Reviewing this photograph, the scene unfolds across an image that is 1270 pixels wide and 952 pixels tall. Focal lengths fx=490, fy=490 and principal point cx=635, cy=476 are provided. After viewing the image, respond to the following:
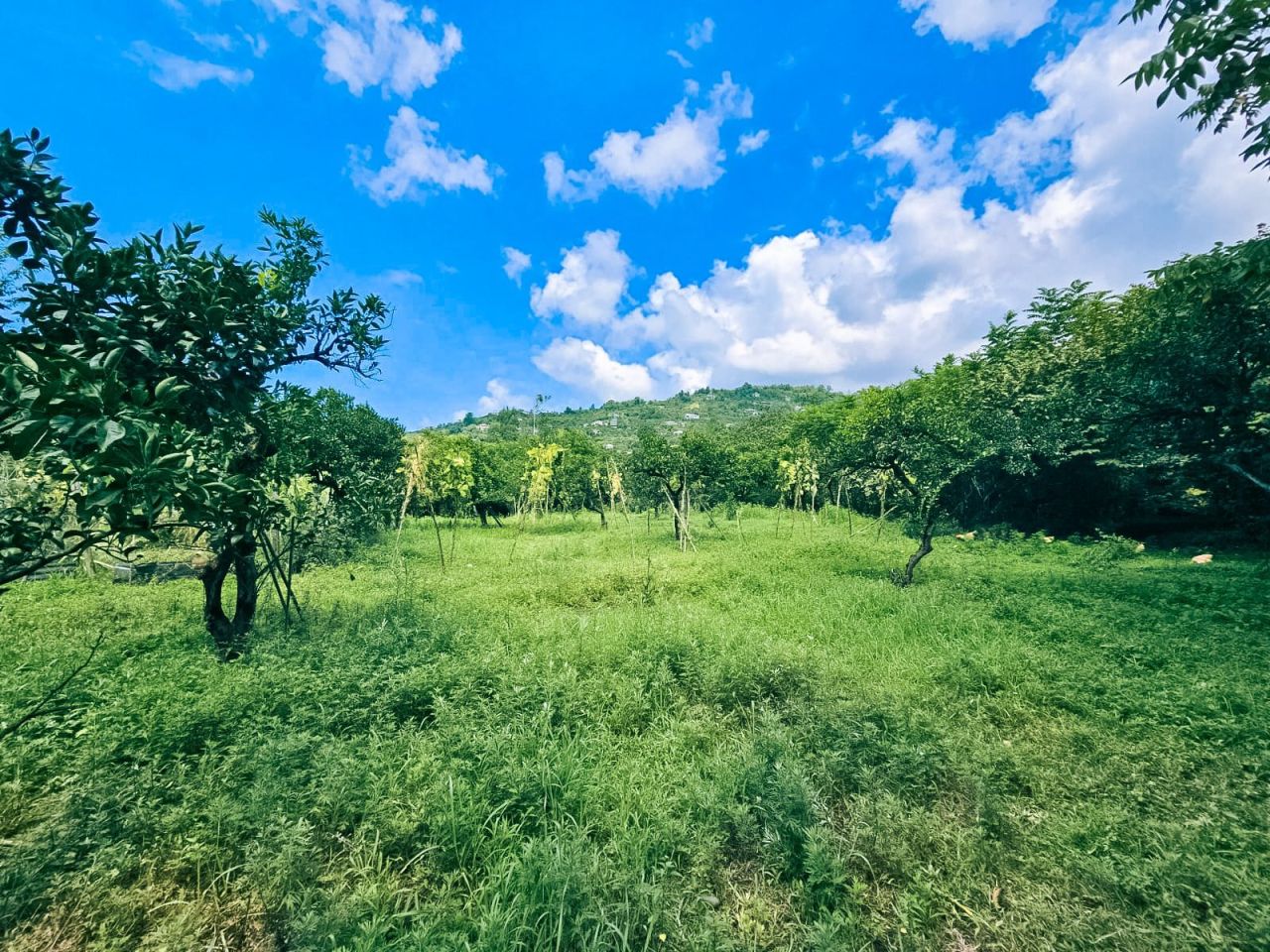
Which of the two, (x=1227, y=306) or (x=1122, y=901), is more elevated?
(x=1227, y=306)

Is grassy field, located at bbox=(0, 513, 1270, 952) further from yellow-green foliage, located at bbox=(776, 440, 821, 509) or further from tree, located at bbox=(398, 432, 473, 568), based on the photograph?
yellow-green foliage, located at bbox=(776, 440, 821, 509)

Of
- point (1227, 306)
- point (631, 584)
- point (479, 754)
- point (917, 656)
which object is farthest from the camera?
point (631, 584)

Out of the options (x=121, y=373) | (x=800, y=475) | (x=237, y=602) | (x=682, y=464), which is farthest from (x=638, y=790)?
(x=800, y=475)

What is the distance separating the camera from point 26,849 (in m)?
2.96

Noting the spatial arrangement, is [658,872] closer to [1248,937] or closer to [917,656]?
[1248,937]

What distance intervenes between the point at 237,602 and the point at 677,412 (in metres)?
116

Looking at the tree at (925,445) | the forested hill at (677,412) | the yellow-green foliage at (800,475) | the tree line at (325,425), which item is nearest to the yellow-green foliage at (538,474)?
the tree line at (325,425)

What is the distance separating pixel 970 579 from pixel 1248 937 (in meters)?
9.36

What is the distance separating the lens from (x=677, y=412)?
12075 centimetres

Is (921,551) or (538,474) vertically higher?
(538,474)

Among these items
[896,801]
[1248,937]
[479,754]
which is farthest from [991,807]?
[479,754]

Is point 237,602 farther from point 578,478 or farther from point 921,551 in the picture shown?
point 578,478

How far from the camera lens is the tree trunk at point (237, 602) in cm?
636

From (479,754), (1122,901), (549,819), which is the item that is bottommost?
(1122,901)
